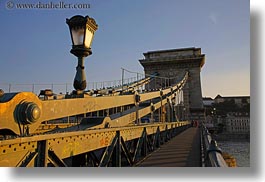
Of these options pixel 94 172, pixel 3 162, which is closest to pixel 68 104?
pixel 3 162

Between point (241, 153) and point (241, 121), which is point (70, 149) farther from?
point (241, 153)

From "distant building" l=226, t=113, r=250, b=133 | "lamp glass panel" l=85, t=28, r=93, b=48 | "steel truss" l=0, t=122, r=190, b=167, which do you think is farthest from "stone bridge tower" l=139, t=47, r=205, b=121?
"lamp glass panel" l=85, t=28, r=93, b=48

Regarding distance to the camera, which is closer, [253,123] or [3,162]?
[3,162]

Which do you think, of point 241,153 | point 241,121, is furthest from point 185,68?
point 241,121

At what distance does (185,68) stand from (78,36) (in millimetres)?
26186

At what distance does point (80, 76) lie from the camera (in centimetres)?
253

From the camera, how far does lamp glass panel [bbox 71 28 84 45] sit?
2.51 metres

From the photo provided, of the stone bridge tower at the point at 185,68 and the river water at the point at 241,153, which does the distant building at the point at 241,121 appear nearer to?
the river water at the point at 241,153

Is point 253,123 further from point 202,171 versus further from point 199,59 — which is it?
point 199,59

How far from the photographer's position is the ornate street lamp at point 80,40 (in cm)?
250

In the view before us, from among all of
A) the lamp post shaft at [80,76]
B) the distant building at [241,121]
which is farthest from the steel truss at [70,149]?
the distant building at [241,121]

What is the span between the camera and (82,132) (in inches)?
98.0

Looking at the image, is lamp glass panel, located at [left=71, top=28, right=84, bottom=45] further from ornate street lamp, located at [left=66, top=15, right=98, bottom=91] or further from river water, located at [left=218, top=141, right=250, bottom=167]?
river water, located at [left=218, top=141, right=250, bottom=167]

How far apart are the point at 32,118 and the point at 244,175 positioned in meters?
2.36
